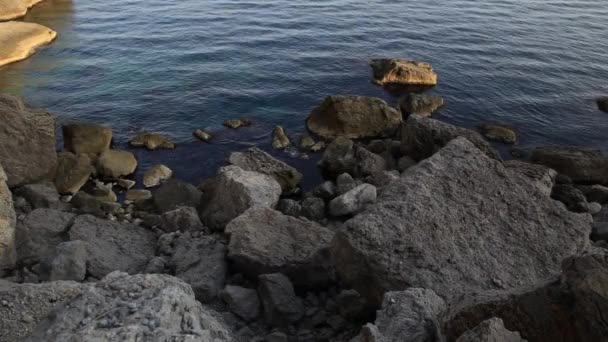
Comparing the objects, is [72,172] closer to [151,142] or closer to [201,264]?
[151,142]

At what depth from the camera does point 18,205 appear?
18.0 meters

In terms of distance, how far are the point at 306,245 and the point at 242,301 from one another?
263 centimetres

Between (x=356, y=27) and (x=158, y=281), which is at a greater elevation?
(x=158, y=281)

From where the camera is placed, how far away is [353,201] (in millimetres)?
17844

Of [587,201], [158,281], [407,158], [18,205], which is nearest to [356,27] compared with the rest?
[407,158]

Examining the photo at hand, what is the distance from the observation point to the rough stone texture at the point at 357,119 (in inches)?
1015

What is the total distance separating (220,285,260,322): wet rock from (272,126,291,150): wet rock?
520 inches

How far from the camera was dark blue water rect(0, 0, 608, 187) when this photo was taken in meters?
28.5

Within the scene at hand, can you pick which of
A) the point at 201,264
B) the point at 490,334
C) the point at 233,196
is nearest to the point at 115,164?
the point at 233,196

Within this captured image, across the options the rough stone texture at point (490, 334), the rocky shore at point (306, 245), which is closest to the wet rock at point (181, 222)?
the rocky shore at point (306, 245)

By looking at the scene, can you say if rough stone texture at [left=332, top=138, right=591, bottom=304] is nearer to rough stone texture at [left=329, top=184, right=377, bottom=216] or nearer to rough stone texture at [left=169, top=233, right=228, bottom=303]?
rough stone texture at [left=169, top=233, right=228, bottom=303]

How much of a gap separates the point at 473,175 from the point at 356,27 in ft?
105

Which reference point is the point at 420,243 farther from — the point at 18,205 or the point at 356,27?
the point at 356,27

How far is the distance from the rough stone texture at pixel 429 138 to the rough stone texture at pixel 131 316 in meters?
16.0
